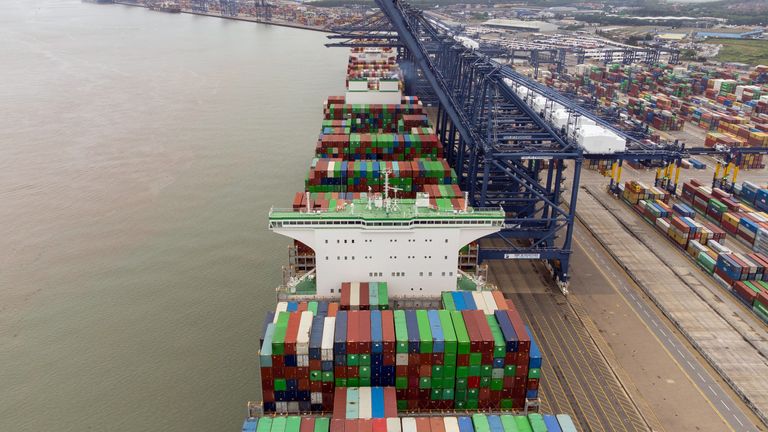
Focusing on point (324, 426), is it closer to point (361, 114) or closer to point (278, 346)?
point (278, 346)

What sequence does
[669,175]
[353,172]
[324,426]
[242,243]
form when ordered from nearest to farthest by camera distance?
[324,426] < [353,172] < [242,243] < [669,175]

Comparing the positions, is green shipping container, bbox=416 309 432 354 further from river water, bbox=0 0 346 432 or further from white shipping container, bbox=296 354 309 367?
river water, bbox=0 0 346 432

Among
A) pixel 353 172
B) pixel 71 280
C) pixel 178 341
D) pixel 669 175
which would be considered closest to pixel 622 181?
pixel 669 175

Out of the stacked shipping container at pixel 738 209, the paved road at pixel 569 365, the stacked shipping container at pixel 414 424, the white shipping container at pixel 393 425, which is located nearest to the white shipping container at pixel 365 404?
the stacked shipping container at pixel 414 424

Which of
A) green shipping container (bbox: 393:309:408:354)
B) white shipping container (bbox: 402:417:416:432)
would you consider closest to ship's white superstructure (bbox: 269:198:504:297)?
green shipping container (bbox: 393:309:408:354)

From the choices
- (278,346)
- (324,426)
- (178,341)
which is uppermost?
(278,346)

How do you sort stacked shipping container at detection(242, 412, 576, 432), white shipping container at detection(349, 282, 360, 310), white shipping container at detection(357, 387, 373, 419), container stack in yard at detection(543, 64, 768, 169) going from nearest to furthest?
1. stacked shipping container at detection(242, 412, 576, 432)
2. white shipping container at detection(357, 387, 373, 419)
3. white shipping container at detection(349, 282, 360, 310)
4. container stack in yard at detection(543, 64, 768, 169)

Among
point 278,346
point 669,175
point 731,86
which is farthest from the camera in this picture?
point 731,86
